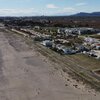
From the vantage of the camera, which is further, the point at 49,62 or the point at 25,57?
the point at 25,57

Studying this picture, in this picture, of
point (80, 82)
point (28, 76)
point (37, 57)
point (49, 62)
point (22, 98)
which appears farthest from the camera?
point (37, 57)

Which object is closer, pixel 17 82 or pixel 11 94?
pixel 11 94

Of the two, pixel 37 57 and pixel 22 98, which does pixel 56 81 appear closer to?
pixel 22 98

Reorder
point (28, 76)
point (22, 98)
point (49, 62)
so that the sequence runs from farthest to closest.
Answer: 1. point (49, 62)
2. point (28, 76)
3. point (22, 98)

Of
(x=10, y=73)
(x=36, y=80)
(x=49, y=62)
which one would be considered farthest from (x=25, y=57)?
(x=36, y=80)

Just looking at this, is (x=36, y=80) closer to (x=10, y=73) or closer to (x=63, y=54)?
(x=10, y=73)

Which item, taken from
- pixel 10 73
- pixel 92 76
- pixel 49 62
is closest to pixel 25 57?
pixel 49 62
